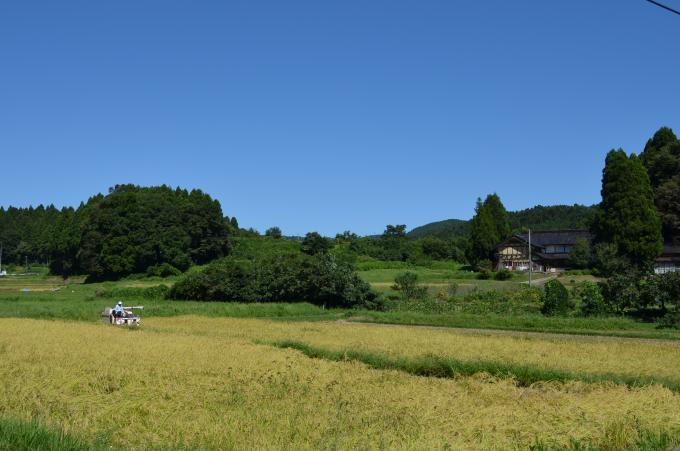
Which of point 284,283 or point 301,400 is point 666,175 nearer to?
point 284,283

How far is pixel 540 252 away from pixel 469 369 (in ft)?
218

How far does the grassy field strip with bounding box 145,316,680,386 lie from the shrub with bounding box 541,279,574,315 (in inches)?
333

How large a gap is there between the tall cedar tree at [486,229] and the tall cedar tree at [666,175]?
54.6 feet

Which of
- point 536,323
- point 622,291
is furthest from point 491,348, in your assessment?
point 622,291

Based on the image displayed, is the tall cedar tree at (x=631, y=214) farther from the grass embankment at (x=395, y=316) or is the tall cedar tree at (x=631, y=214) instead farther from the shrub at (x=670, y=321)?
the shrub at (x=670, y=321)

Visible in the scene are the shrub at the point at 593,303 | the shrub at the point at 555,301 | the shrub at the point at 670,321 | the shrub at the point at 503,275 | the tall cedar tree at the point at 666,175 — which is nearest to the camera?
the shrub at the point at 670,321

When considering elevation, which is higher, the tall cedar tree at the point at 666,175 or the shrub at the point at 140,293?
the tall cedar tree at the point at 666,175

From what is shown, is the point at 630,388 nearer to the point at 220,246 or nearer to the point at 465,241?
the point at 220,246

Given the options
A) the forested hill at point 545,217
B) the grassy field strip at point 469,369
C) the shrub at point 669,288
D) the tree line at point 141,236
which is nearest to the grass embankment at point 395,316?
the shrub at point 669,288

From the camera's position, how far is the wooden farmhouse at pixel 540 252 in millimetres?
75250

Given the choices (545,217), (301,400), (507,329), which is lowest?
(507,329)

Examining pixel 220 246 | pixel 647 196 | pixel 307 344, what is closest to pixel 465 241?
pixel 220 246

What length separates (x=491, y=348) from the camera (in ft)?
59.2

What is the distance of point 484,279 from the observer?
60469 millimetres
